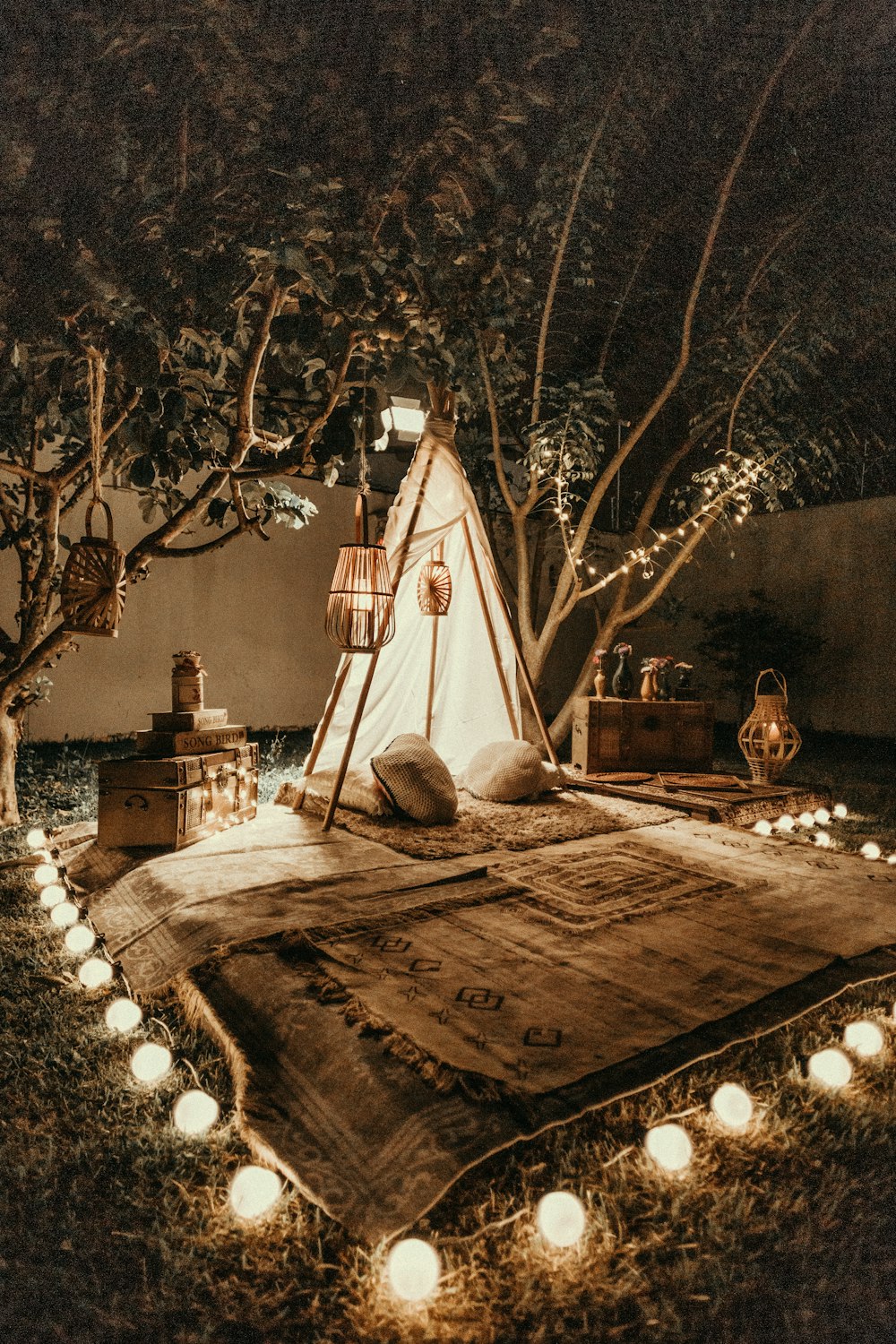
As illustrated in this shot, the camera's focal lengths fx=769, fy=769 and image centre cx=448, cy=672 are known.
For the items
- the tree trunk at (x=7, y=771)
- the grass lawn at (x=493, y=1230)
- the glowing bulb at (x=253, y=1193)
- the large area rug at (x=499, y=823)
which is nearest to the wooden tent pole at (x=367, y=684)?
the large area rug at (x=499, y=823)

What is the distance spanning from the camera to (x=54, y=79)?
2.10 meters

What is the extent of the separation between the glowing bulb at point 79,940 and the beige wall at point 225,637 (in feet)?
14.7

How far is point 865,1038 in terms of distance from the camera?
183cm

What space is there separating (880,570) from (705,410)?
13.0ft

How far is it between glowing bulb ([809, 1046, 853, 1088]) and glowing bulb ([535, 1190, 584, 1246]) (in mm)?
755

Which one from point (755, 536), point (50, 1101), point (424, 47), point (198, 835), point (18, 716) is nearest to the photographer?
point (50, 1101)

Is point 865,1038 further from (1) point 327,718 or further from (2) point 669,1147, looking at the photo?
(1) point 327,718

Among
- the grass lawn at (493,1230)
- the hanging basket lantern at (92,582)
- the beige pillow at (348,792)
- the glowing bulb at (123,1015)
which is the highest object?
the hanging basket lantern at (92,582)

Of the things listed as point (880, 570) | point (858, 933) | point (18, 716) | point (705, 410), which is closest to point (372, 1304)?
point (858, 933)

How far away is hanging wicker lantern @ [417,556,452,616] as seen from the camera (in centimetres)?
467

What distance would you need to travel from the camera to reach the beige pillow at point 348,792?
3.75m

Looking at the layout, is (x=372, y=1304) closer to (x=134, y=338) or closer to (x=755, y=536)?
(x=134, y=338)

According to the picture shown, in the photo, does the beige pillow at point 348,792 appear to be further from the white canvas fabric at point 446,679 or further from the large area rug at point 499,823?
the white canvas fabric at point 446,679

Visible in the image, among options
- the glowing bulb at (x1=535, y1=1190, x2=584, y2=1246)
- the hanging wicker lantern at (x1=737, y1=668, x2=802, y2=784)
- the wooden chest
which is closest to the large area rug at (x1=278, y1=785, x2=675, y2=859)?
the wooden chest
